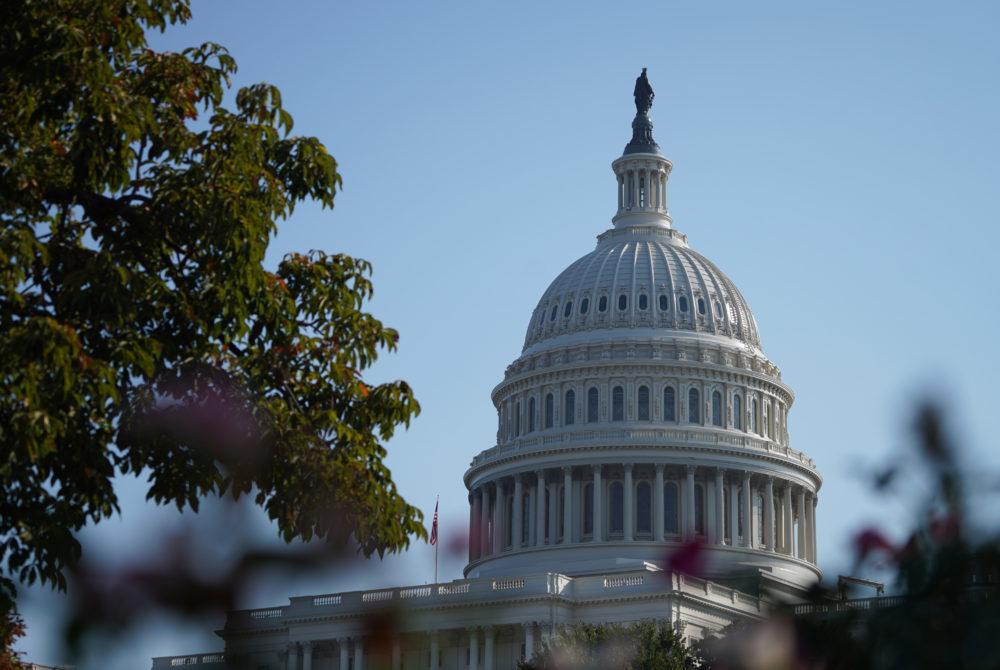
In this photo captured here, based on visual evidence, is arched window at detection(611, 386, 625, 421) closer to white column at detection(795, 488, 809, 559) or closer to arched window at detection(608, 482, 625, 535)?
arched window at detection(608, 482, 625, 535)

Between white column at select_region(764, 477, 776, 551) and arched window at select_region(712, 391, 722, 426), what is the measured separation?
708cm

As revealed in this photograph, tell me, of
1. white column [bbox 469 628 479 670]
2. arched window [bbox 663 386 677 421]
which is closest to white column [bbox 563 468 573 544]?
arched window [bbox 663 386 677 421]

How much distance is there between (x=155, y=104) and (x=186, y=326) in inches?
169

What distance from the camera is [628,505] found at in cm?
14462

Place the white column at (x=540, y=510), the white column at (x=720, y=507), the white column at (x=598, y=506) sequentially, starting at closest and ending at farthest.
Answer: the white column at (x=598, y=506) < the white column at (x=720, y=507) < the white column at (x=540, y=510)

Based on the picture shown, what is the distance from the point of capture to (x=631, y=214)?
166125 millimetres

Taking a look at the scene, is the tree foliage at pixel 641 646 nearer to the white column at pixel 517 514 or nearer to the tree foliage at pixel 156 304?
the white column at pixel 517 514

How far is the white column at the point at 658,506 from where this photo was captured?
144125mm

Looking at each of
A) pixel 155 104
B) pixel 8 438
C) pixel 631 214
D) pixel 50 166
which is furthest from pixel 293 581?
pixel 631 214

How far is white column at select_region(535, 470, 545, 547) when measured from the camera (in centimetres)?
14750

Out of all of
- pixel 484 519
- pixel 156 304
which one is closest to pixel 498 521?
pixel 484 519

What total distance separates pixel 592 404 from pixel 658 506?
42.0 ft

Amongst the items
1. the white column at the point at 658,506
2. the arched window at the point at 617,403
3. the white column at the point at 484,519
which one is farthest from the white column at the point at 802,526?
the white column at the point at 484,519

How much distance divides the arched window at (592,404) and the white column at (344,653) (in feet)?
120
